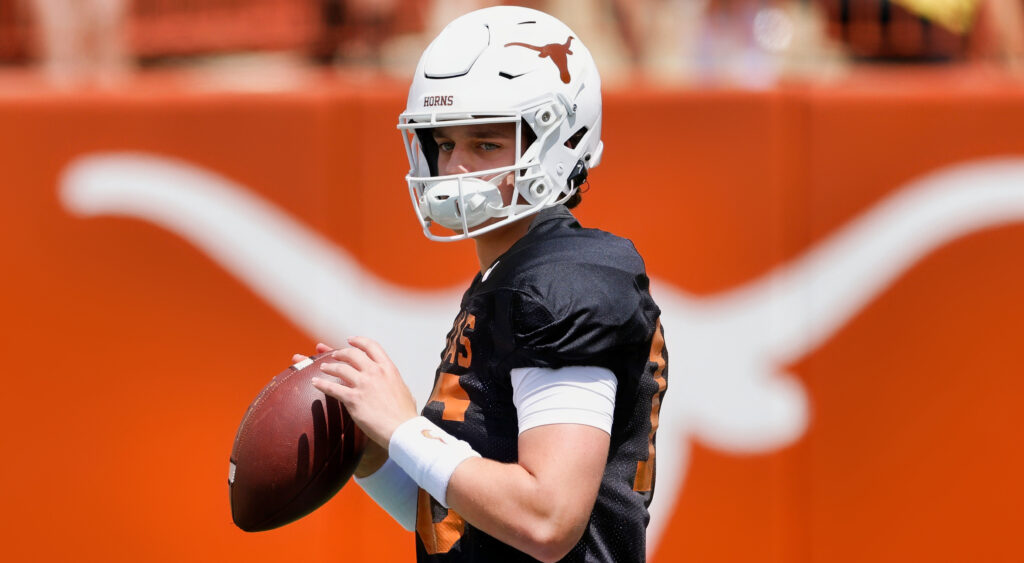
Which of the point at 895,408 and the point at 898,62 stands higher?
the point at 898,62

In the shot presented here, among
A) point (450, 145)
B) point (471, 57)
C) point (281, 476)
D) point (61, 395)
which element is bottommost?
point (61, 395)

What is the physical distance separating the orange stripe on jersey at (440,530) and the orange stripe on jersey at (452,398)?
5.9 inches

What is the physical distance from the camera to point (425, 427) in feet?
5.57

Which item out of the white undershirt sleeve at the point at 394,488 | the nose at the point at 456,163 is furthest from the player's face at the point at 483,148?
the white undershirt sleeve at the point at 394,488

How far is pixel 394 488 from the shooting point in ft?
6.70

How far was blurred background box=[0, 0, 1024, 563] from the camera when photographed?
328cm

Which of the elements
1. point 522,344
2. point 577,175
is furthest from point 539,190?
point 522,344

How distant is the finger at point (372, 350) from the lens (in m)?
1.77

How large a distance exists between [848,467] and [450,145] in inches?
75.6

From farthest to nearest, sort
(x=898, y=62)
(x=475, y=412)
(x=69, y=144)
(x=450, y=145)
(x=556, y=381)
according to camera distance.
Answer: (x=898, y=62) < (x=69, y=144) < (x=450, y=145) < (x=475, y=412) < (x=556, y=381)

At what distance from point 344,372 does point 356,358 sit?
3cm

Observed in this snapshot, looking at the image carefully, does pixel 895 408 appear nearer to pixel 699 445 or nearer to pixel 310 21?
pixel 699 445

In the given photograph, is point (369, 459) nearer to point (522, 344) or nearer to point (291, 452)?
point (291, 452)

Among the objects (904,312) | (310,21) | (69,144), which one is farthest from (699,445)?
(310,21)
